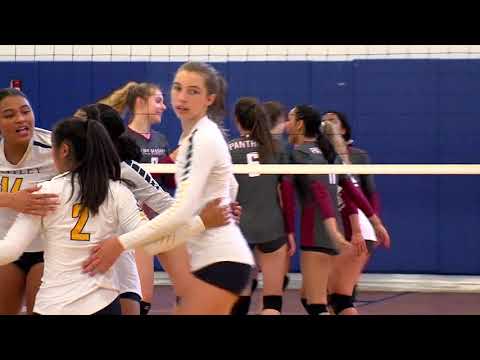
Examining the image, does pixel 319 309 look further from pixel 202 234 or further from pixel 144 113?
pixel 202 234

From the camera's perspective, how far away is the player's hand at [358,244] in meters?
6.27

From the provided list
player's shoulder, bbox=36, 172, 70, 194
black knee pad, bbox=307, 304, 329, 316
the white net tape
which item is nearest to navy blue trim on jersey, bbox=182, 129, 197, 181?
player's shoulder, bbox=36, 172, 70, 194

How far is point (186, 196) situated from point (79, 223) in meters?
0.45

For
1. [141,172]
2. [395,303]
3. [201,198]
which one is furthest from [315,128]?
[201,198]

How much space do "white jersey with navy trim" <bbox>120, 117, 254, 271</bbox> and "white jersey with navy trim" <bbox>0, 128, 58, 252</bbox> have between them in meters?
1.05

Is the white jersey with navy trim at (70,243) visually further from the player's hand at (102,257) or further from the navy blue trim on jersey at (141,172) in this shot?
the navy blue trim on jersey at (141,172)

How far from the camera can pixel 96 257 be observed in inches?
142

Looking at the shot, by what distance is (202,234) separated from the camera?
12.2 feet

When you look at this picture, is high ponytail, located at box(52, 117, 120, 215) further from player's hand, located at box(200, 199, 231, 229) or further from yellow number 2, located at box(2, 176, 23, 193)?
yellow number 2, located at box(2, 176, 23, 193)

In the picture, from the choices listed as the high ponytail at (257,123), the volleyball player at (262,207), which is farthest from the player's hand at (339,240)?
the high ponytail at (257,123)
